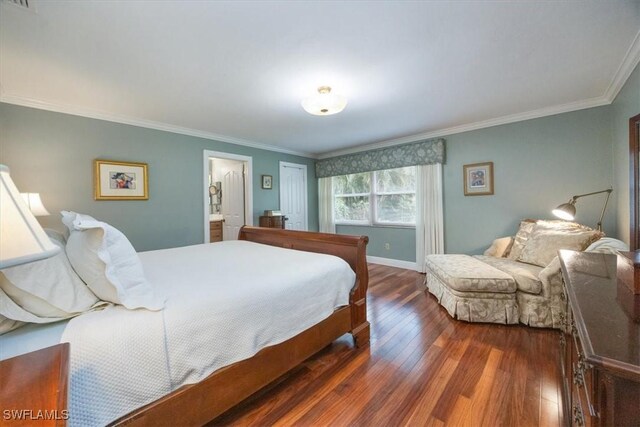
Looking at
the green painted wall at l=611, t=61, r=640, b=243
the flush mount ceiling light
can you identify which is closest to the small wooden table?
the flush mount ceiling light

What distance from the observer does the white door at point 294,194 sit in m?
4.90

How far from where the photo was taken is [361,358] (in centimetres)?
189

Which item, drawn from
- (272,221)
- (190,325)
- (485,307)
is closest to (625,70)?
(485,307)

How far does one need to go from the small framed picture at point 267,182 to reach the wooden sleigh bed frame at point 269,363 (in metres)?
2.14

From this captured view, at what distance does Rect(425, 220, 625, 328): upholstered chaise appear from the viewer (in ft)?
7.25

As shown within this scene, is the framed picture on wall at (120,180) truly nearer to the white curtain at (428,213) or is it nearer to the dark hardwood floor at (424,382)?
the dark hardwood floor at (424,382)

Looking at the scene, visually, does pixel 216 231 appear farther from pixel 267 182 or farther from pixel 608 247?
pixel 608 247

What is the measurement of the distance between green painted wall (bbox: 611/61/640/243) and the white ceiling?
5.2 inches

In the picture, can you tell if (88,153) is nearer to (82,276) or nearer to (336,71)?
(82,276)

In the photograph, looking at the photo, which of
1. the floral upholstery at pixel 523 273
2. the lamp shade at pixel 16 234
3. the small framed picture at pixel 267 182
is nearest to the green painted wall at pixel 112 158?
the small framed picture at pixel 267 182

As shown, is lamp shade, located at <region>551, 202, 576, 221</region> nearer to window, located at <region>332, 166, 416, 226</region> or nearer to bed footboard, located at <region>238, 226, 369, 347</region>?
bed footboard, located at <region>238, 226, 369, 347</region>

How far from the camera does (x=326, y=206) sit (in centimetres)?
539

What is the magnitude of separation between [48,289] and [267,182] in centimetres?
371

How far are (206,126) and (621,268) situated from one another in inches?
158
